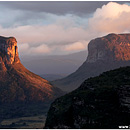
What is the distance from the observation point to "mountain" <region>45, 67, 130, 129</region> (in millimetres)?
101000

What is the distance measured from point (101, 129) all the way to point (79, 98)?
82.4ft

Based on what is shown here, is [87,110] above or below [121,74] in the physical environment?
below

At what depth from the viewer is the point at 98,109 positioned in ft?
347

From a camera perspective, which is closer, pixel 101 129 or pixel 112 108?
pixel 101 129

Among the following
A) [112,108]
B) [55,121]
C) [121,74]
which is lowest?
[55,121]

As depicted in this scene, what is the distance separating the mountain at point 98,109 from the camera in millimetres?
101000

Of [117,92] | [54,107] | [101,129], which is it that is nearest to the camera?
[101,129]

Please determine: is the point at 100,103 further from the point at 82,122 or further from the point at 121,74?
the point at 121,74

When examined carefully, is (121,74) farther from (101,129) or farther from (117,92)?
(101,129)

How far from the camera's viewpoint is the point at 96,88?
389 feet

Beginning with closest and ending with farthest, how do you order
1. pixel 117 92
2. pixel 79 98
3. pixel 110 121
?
pixel 110 121 < pixel 117 92 < pixel 79 98

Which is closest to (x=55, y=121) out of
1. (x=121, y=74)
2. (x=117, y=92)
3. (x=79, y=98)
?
(x=79, y=98)

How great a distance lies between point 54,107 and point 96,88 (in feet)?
78.0

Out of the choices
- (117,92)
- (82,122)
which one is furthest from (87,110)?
(117,92)
